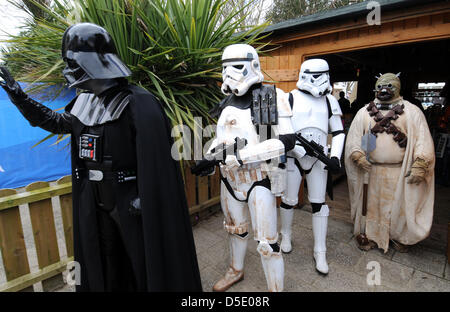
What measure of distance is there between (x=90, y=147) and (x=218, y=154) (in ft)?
2.51

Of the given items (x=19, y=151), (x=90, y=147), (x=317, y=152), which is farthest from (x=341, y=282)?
(x=19, y=151)

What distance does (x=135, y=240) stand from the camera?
4.20 ft

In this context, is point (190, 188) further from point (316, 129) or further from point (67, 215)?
point (316, 129)

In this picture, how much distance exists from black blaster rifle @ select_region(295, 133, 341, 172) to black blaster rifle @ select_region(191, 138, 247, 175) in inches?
26.0

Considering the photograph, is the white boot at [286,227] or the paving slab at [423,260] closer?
the paving slab at [423,260]

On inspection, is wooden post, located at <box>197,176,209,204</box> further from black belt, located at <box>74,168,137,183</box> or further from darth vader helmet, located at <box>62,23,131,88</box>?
darth vader helmet, located at <box>62,23,131,88</box>

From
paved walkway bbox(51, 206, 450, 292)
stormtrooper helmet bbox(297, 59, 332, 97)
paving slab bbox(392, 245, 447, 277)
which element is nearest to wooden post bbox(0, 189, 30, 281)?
paved walkway bbox(51, 206, 450, 292)

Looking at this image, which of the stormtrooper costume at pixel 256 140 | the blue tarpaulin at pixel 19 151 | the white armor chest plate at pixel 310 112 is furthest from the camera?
the blue tarpaulin at pixel 19 151

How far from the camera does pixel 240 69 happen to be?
5.33 feet

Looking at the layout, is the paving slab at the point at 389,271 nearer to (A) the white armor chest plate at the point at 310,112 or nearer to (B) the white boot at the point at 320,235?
(B) the white boot at the point at 320,235

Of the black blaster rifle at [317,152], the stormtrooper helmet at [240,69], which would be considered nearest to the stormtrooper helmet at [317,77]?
the black blaster rifle at [317,152]

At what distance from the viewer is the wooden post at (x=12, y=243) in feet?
5.92

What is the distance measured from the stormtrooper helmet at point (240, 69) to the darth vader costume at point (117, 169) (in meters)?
0.57

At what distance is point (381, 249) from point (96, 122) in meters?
2.98
